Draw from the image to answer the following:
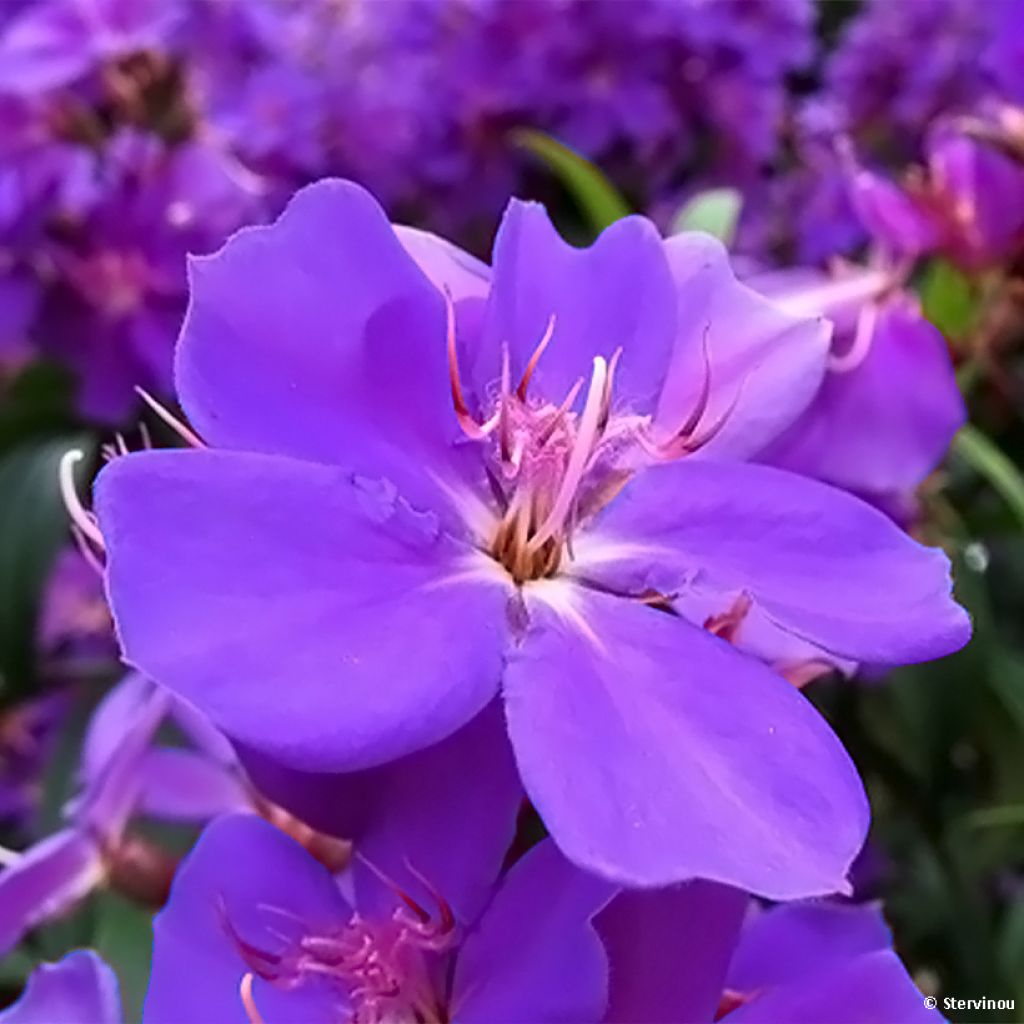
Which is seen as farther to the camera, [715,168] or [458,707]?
[715,168]

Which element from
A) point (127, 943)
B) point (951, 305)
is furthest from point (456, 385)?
point (951, 305)

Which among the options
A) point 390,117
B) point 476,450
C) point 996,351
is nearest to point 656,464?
point 476,450

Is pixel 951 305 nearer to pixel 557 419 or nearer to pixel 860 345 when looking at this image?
pixel 860 345

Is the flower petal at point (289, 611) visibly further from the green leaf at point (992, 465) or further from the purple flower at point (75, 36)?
the purple flower at point (75, 36)

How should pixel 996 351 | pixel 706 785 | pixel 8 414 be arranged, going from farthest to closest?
pixel 8 414, pixel 996 351, pixel 706 785

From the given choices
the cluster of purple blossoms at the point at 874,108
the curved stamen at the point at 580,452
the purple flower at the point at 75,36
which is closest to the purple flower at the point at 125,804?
the curved stamen at the point at 580,452

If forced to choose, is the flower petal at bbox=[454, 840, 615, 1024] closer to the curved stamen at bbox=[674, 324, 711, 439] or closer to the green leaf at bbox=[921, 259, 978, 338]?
the curved stamen at bbox=[674, 324, 711, 439]

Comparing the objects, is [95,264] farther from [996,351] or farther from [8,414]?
[996,351]
